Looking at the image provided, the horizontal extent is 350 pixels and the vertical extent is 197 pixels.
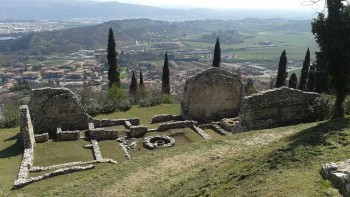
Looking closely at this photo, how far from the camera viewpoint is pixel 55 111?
32.9 m

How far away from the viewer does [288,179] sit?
40.9ft

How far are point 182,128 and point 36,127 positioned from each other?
1345cm

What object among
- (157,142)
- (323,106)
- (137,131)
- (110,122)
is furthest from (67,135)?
(323,106)

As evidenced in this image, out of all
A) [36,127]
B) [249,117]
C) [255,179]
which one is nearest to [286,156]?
[255,179]

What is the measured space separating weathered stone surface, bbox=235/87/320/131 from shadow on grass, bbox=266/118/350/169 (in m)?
9.78

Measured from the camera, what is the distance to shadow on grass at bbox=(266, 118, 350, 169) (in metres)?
14.5

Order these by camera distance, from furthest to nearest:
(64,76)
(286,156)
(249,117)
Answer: (64,76), (249,117), (286,156)

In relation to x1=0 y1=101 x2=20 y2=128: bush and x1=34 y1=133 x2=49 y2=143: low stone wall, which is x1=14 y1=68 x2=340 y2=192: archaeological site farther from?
x1=0 y1=101 x2=20 y2=128: bush

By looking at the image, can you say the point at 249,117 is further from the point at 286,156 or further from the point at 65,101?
the point at 65,101

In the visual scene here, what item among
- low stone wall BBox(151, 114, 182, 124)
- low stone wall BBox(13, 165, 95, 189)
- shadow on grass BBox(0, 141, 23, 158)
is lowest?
shadow on grass BBox(0, 141, 23, 158)

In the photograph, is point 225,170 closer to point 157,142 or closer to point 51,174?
point 51,174

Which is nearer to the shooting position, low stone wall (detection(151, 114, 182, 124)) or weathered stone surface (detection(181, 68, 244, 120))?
weathered stone surface (detection(181, 68, 244, 120))

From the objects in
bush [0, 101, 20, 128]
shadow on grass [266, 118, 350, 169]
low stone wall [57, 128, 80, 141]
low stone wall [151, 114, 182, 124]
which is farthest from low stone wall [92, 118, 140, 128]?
shadow on grass [266, 118, 350, 169]

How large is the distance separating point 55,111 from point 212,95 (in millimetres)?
15648
